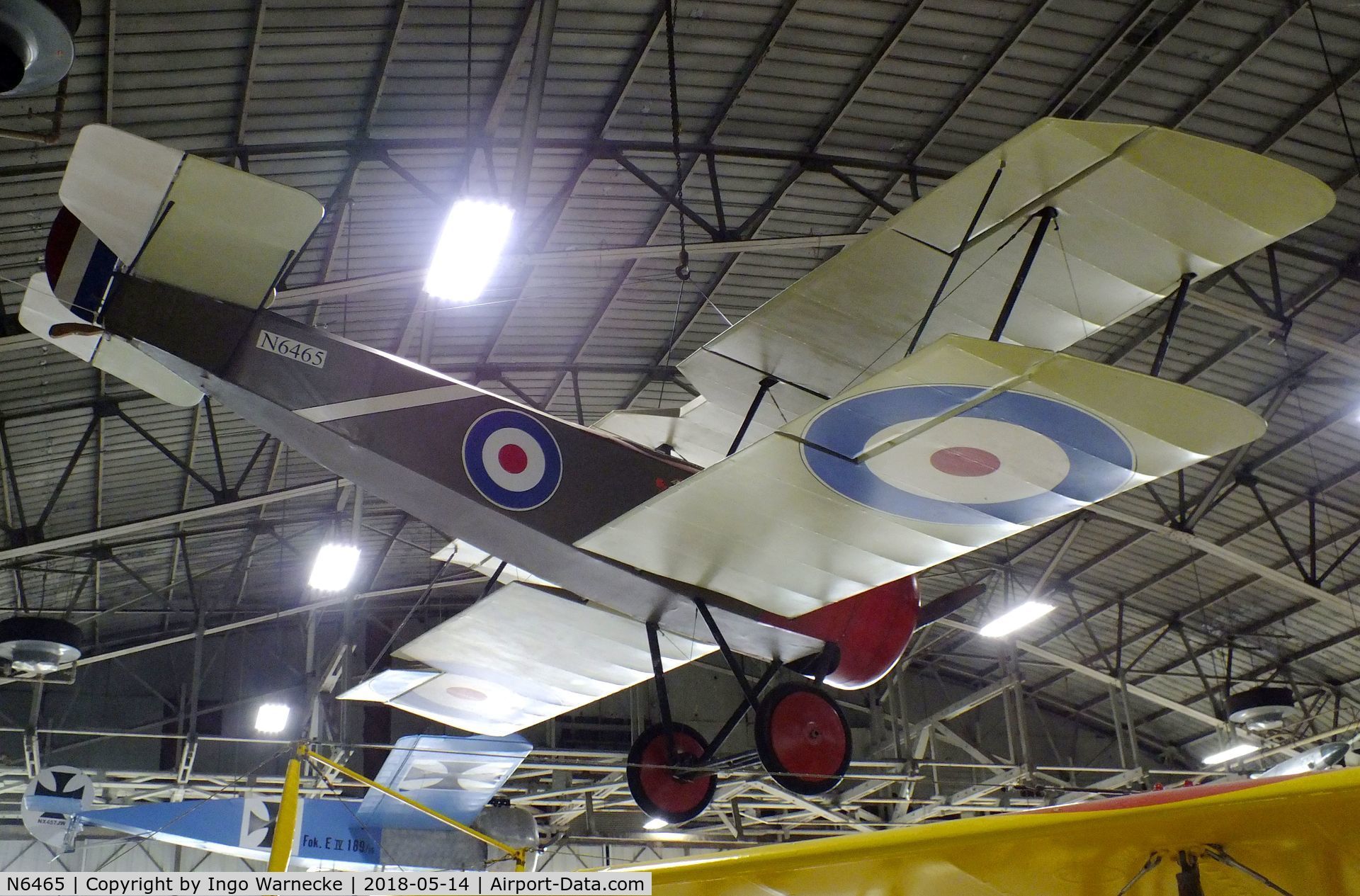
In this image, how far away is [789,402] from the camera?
762 centimetres

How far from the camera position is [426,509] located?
6.36m

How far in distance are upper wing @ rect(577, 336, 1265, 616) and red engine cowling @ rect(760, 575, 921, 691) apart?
843 mm

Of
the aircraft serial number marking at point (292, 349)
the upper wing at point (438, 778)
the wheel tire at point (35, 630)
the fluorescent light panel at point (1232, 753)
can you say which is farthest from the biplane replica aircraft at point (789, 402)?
the fluorescent light panel at point (1232, 753)

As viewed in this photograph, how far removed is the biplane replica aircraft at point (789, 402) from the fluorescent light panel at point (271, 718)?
12723 mm

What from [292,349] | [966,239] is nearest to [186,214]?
[292,349]

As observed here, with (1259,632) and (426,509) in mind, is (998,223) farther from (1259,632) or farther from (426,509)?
(1259,632)

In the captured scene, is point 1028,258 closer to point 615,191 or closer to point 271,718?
point 615,191

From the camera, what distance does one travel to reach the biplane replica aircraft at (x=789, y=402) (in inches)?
207

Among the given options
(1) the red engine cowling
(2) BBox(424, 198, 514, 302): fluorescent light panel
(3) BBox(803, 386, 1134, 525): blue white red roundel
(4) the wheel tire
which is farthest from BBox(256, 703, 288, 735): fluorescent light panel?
(3) BBox(803, 386, 1134, 525): blue white red roundel

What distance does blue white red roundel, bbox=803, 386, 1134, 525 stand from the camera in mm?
5035

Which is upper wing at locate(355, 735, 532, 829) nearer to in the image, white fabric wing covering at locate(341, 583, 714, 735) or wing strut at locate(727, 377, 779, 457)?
white fabric wing covering at locate(341, 583, 714, 735)

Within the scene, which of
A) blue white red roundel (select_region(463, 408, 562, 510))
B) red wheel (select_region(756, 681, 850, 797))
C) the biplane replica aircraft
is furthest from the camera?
red wheel (select_region(756, 681, 850, 797))

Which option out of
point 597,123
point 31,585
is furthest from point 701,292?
point 31,585

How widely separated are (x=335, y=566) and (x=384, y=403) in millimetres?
7552
